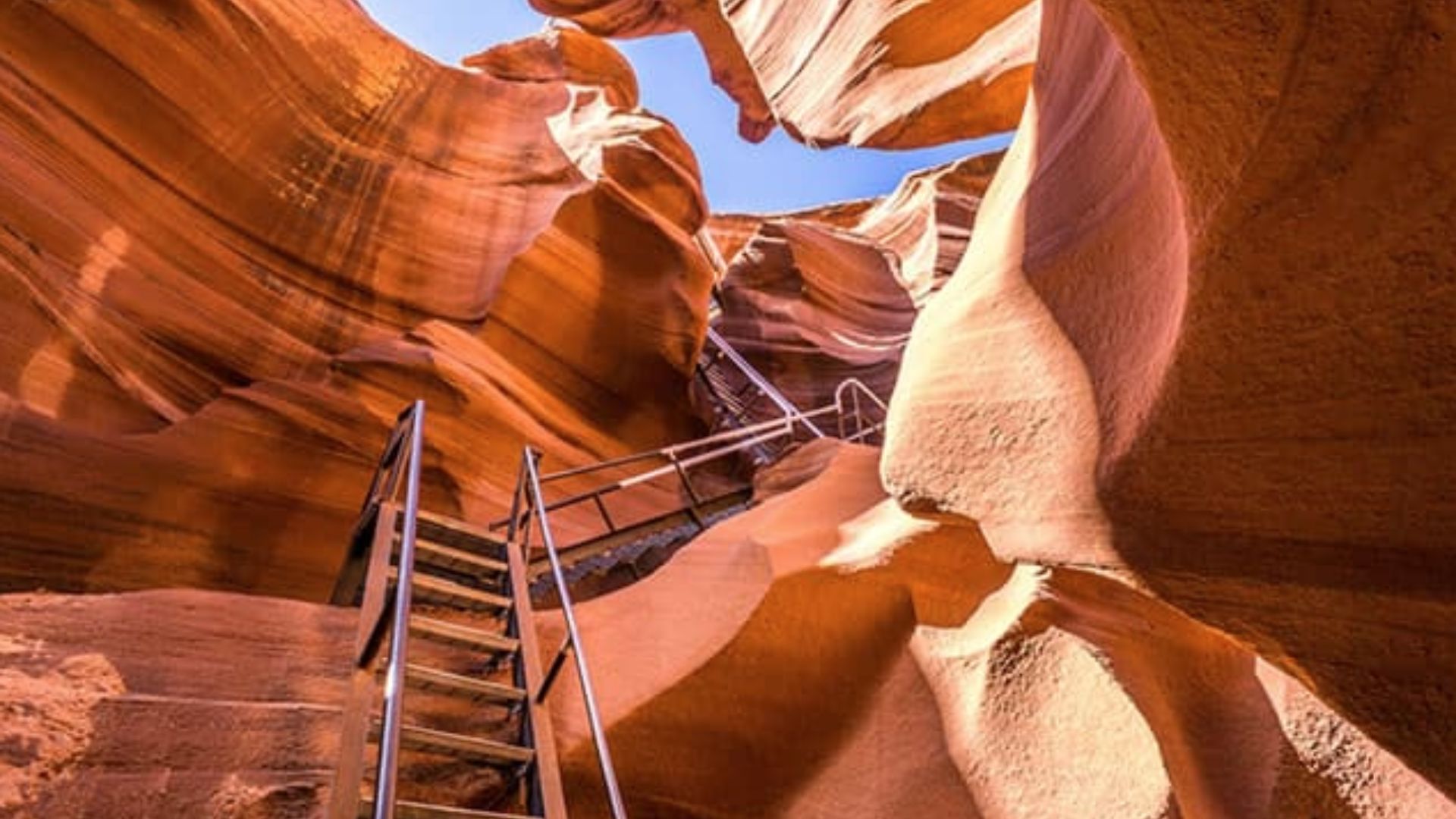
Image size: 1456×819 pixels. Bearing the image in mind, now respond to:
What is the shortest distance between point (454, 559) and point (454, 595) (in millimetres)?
556

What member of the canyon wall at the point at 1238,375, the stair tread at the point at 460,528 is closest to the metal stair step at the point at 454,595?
the stair tread at the point at 460,528

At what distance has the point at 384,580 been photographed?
3.88 meters

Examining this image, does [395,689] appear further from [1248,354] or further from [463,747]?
[1248,354]

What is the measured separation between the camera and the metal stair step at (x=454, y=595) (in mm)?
4211

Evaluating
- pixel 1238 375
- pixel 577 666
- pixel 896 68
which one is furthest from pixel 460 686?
pixel 896 68

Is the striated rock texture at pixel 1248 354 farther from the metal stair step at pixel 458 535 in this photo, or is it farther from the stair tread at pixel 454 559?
the metal stair step at pixel 458 535

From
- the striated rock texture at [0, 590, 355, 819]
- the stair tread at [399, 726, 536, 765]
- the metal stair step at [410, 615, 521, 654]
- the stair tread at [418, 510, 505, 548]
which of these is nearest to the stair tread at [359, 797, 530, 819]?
the stair tread at [399, 726, 536, 765]

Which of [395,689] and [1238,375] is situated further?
[395,689]

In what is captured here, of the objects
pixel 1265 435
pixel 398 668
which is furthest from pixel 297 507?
pixel 1265 435

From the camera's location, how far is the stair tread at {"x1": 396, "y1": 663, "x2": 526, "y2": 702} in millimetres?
3297

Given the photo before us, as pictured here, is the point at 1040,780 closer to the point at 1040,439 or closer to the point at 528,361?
the point at 1040,439

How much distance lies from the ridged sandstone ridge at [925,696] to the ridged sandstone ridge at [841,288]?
9.68 m

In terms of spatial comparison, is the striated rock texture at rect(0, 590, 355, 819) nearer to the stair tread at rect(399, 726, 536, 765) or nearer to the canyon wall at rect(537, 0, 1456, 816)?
the stair tread at rect(399, 726, 536, 765)

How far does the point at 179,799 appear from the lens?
288 cm
